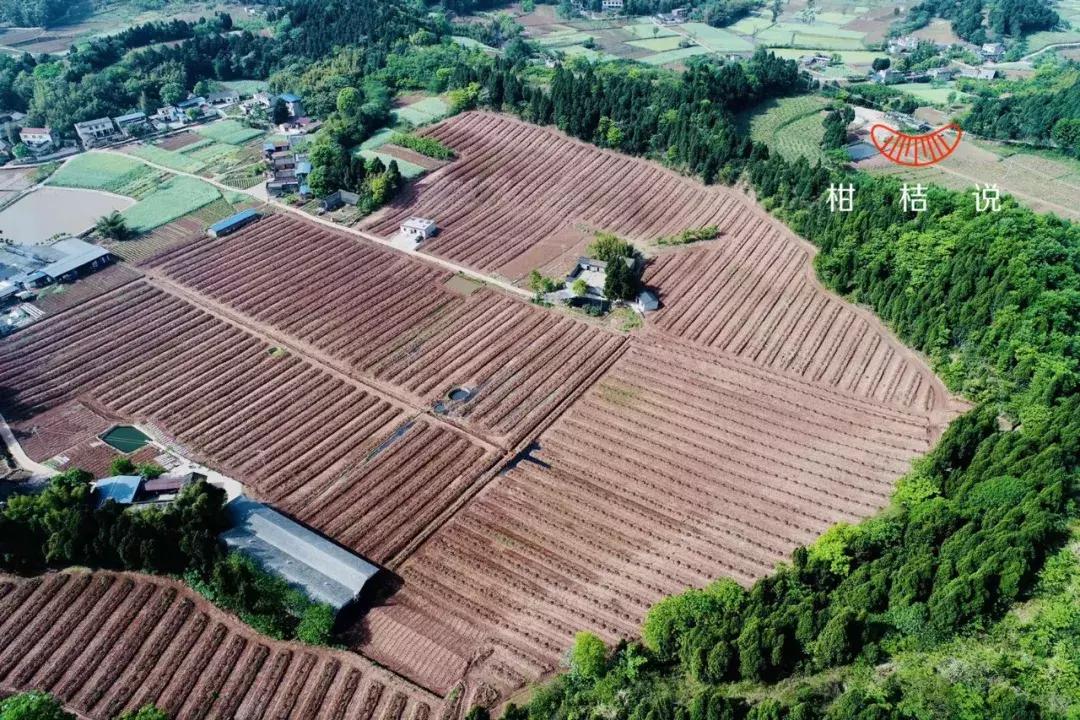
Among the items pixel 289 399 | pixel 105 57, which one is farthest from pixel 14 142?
pixel 289 399

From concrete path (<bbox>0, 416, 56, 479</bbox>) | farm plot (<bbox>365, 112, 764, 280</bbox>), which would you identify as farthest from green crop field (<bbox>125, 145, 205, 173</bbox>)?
concrete path (<bbox>0, 416, 56, 479</bbox>)

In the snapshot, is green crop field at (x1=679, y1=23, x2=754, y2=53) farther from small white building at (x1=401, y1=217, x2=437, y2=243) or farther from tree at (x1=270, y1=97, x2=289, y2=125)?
small white building at (x1=401, y1=217, x2=437, y2=243)

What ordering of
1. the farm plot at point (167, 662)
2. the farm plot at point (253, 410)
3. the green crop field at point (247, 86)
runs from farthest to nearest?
1. the green crop field at point (247, 86)
2. the farm plot at point (253, 410)
3. the farm plot at point (167, 662)

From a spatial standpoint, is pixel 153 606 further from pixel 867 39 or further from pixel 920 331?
pixel 867 39

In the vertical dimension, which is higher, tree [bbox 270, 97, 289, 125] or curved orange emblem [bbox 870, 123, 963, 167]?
tree [bbox 270, 97, 289, 125]

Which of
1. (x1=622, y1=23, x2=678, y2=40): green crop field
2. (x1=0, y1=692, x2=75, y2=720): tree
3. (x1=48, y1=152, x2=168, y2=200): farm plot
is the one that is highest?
(x1=622, y1=23, x2=678, y2=40): green crop field

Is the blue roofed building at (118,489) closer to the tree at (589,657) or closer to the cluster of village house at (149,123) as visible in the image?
the tree at (589,657)

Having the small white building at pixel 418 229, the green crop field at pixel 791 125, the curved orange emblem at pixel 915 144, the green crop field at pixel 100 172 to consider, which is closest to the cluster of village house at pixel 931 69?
the green crop field at pixel 791 125

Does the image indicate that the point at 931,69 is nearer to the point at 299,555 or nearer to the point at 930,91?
the point at 930,91
